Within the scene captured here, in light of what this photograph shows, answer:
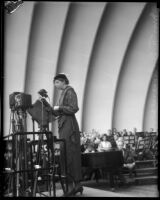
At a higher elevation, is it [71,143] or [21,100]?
[21,100]

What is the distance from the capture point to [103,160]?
23.4 ft

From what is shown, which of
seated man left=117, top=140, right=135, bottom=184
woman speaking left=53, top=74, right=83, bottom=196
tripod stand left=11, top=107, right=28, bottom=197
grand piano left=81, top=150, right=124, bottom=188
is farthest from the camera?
seated man left=117, top=140, right=135, bottom=184

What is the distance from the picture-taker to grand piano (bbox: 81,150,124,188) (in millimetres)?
7098

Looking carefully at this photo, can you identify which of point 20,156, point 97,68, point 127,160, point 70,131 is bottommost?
point 127,160

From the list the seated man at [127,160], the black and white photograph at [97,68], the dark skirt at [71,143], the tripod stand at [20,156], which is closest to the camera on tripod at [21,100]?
the tripod stand at [20,156]

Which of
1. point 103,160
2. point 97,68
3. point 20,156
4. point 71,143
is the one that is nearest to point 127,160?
point 103,160

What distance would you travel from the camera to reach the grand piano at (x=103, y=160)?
7.10 meters

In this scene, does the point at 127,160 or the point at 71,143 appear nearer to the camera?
the point at 71,143

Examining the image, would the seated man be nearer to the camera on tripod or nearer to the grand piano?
the grand piano

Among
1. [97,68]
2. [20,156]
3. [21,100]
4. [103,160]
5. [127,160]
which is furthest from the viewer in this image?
[97,68]

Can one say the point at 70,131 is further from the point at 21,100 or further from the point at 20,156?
the point at 21,100

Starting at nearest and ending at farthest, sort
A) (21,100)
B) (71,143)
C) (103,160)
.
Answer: (21,100) < (71,143) < (103,160)

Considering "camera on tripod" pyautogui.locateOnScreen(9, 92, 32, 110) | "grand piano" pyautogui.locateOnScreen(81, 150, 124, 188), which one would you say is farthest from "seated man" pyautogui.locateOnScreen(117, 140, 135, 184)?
"camera on tripod" pyautogui.locateOnScreen(9, 92, 32, 110)

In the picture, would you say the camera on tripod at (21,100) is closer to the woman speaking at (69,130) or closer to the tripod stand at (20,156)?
the tripod stand at (20,156)
